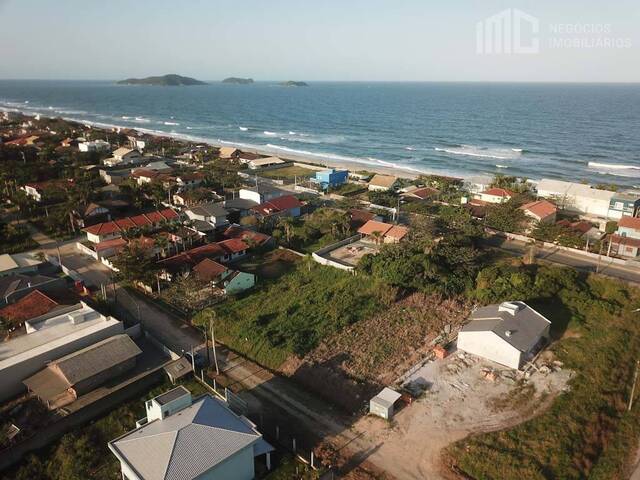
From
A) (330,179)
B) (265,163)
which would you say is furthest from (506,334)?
(265,163)

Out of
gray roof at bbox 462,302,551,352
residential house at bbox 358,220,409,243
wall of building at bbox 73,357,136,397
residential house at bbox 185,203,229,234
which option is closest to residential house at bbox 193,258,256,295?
wall of building at bbox 73,357,136,397

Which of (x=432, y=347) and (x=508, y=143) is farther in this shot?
(x=508, y=143)

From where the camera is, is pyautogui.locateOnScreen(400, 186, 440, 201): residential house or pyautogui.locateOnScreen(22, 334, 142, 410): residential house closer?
pyautogui.locateOnScreen(22, 334, 142, 410): residential house

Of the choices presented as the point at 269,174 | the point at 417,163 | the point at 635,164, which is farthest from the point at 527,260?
the point at 635,164

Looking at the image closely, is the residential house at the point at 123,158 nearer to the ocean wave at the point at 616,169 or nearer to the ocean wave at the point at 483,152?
the ocean wave at the point at 483,152

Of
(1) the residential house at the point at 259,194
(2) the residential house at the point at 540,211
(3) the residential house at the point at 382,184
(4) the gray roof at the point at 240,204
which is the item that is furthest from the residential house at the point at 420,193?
(4) the gray roof at the point at 240,204

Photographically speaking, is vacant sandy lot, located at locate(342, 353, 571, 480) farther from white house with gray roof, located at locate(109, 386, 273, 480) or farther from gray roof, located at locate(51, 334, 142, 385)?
gray roof, located at locate(51, 334, 142, 385)

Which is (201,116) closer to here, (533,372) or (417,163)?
Answer: (417,163)
